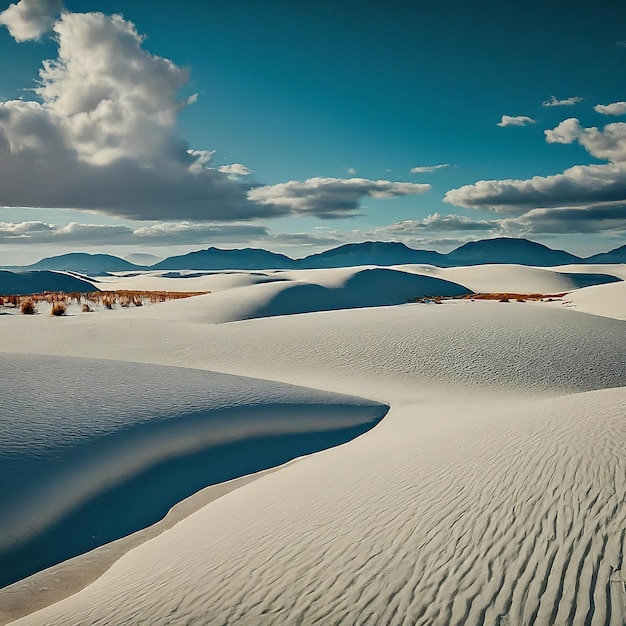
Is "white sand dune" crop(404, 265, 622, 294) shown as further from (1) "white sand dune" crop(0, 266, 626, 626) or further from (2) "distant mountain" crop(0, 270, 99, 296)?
(1) "white sand dune" crop(0, 266, 626, 626)

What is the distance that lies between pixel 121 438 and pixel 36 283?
173ft

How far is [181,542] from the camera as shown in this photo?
506 cm

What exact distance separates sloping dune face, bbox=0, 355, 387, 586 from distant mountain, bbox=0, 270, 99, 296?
44.9 metres

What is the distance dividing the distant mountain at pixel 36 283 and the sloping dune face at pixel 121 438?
44.9 metres

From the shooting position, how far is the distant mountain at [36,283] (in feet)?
164

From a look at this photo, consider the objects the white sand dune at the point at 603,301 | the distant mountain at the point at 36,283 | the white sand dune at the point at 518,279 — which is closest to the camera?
the white sand dune at the point at 603,301

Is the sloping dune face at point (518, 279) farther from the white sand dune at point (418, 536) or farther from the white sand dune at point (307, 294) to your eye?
the white sand dune at point (418, 536)

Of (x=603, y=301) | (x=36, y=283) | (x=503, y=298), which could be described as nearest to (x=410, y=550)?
(x=603, y=301)

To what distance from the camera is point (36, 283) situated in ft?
175

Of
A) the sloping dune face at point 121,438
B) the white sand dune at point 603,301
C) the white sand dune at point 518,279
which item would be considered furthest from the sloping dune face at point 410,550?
the white sand dune at point 518,279

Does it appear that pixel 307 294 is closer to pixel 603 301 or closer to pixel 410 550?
pixel 603 301

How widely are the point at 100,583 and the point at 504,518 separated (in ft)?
11.3

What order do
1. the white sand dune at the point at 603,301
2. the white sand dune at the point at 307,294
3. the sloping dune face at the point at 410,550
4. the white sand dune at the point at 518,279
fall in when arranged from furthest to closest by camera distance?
the white sand dune at the point at 518,279 → the white sand dune at the point at 603,301 → the white sand dune at the point at 307,294 → the sloping dune face at the point at 410,550

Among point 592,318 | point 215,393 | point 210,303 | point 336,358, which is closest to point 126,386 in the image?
point 215,393
